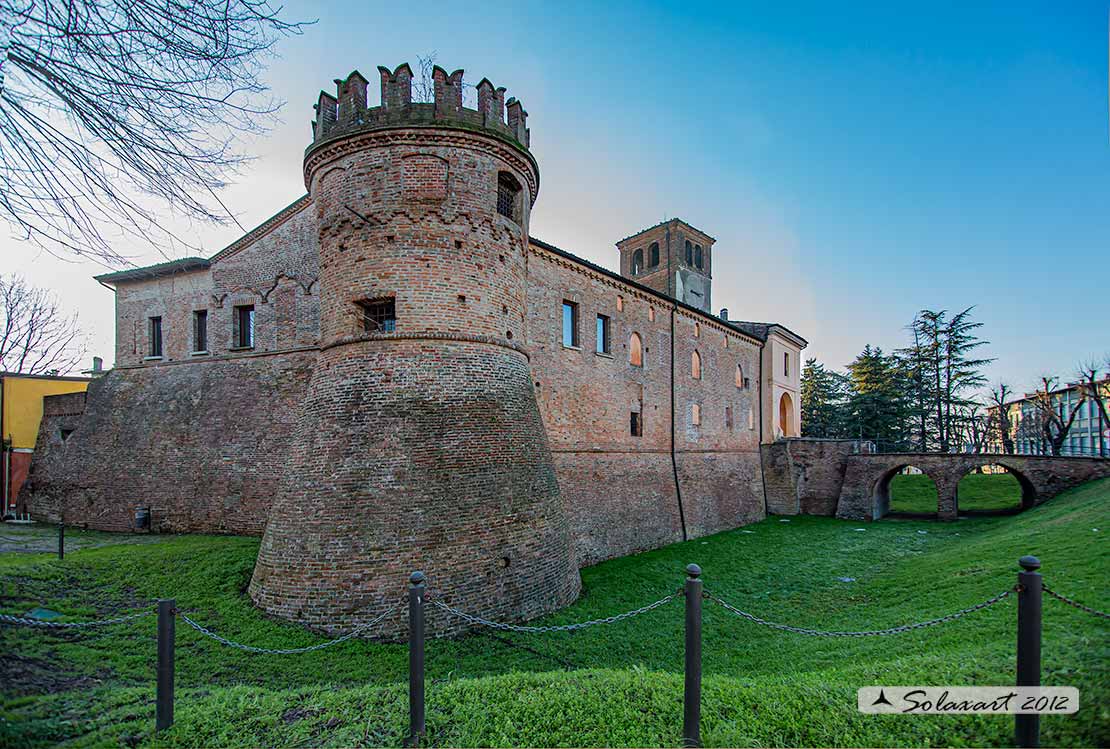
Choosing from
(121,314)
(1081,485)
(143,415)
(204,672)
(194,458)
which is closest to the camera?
(204,672)

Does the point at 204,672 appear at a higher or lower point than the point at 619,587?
higher

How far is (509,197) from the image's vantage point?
36.8ft

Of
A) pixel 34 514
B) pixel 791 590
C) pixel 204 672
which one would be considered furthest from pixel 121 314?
pixel 791 590

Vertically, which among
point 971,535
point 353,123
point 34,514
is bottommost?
point 971,535

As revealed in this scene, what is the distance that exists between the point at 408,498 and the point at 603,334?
10563 millimetres

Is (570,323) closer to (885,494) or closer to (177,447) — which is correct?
(177,447)

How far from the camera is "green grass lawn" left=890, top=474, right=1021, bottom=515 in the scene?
2831cm

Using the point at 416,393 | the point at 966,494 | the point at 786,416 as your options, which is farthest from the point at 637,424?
the point at 966,494

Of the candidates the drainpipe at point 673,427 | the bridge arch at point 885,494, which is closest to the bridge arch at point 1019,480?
the bridge arch at point 885,494

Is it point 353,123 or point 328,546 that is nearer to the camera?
point 328,546

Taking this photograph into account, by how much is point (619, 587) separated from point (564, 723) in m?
8.46

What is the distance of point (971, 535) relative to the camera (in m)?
19.4

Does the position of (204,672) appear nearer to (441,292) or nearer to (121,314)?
(441,292)

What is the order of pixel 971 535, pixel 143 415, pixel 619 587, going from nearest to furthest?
pixel 619 587, pixel 143 415, pixel 971 535
